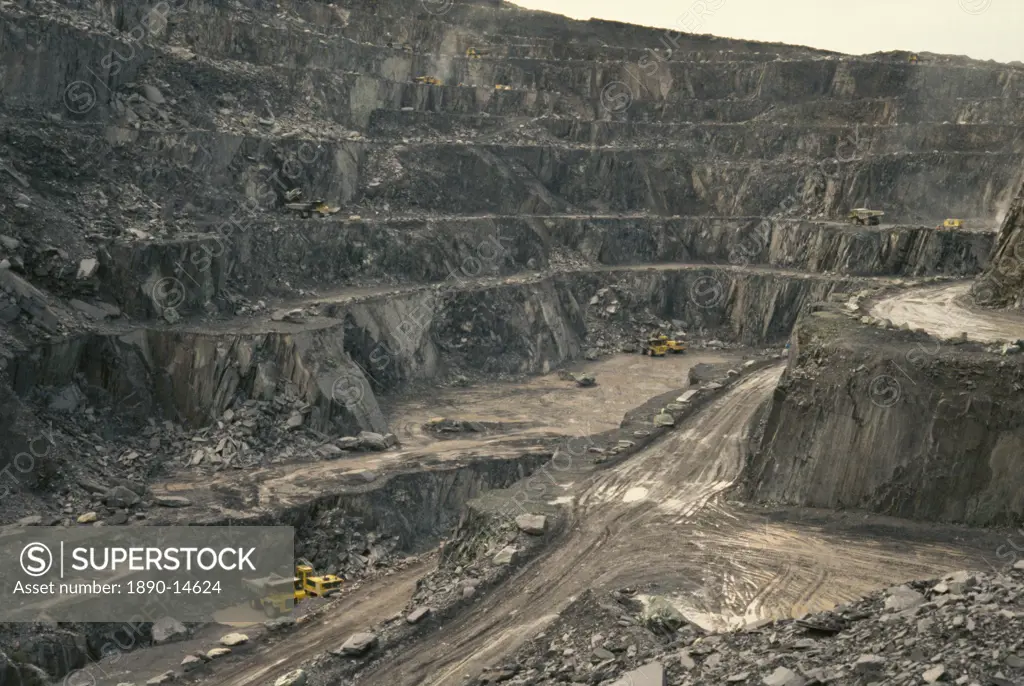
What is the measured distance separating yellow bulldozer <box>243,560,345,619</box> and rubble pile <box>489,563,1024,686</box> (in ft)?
33.0

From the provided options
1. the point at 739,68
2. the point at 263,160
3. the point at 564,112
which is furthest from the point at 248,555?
the point at 739,68

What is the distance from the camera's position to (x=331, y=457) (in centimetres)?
3481

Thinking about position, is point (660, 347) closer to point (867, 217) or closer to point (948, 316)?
point (867, 217)

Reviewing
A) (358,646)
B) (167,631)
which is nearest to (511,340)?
(167,631)

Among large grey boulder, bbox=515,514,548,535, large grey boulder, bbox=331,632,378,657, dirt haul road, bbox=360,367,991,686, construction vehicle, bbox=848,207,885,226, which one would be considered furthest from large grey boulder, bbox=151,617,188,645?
construction vehicle, bbox=848,207,885,226

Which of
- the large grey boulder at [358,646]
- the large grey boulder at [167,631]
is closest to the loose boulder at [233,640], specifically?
the large grey boulder at [167,631]

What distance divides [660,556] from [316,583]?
9885 millimetres

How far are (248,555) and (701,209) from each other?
40.9 metres

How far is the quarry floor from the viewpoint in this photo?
20.7m

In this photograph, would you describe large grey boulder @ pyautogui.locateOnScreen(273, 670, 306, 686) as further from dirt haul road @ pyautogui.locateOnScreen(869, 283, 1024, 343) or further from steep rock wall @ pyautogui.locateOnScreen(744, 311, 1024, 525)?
dirt haul road @ pyautogui.locateOnScreen(869, 283, 1024, 343)

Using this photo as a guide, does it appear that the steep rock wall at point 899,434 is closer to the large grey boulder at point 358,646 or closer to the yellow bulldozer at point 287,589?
the large grey boulder at point 358,646

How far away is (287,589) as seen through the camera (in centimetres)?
2784

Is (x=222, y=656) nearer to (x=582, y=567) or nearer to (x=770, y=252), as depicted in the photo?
(x=582, y=567)

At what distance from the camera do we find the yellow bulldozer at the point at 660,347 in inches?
2098
